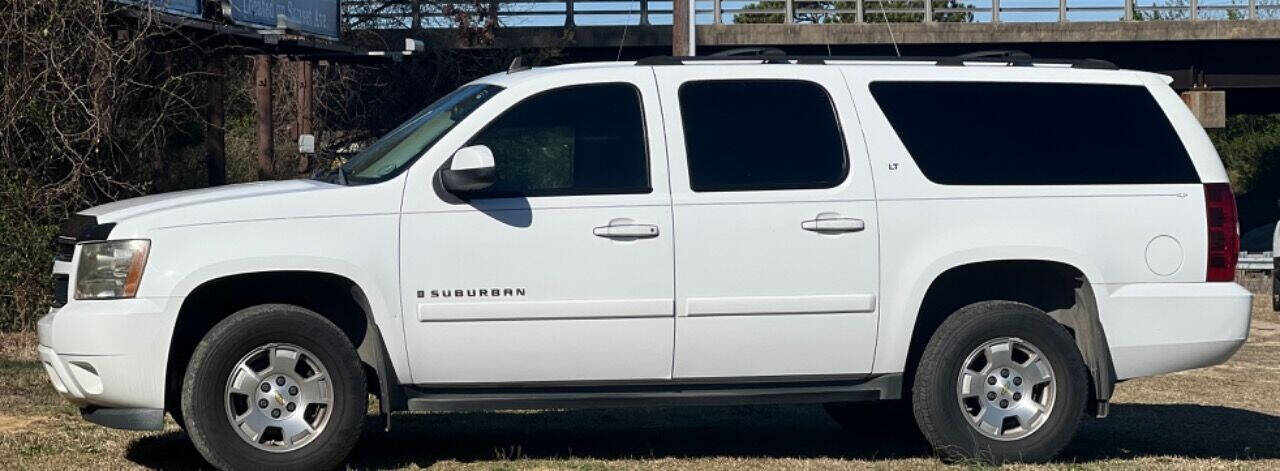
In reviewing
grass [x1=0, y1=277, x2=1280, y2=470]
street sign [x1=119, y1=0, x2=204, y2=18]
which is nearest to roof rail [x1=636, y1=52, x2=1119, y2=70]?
grass [x1=0, y1=277, x2=1280, y2=470]

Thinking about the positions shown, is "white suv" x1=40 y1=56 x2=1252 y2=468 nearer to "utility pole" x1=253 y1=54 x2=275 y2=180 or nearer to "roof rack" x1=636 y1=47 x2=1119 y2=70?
"roof rack" x1=636 y1=47 x2=1119 y2=70

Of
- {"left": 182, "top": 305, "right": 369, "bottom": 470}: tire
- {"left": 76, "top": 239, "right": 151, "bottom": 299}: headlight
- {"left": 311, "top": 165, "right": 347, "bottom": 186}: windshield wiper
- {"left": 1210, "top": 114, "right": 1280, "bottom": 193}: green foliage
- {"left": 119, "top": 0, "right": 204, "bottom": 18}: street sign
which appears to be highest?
{"left": 119, "top": 0, "right": 204, "bottom": 18}: street sign

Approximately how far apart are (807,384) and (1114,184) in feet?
5.39

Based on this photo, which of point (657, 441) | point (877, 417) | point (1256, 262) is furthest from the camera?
point (1256, 262)

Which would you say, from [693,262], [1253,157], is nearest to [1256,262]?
[693,262]

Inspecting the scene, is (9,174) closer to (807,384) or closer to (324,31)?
(807,384)

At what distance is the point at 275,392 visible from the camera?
6.93 m

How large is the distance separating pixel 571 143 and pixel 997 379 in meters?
2.14

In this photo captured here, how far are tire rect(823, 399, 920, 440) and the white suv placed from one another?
84 cm

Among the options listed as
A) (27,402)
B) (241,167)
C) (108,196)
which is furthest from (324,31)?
(27,402)

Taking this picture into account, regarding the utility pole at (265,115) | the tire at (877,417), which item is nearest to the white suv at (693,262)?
the tire at (877,417)

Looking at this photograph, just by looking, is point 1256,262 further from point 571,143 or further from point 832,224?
point 571,143

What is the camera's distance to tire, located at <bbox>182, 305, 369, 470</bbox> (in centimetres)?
682

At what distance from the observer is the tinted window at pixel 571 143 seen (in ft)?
23.5
